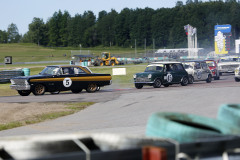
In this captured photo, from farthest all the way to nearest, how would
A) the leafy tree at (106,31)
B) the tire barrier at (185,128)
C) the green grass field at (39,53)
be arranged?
the leafy tree at (106,31) → the green grass field at (39,53) → the tire barrier at (185,128)

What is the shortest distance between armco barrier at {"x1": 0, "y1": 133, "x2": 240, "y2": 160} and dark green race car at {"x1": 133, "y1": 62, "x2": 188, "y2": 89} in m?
21.9

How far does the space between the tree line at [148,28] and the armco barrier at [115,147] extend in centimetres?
15616

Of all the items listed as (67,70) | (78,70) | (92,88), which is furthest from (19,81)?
(92,88)

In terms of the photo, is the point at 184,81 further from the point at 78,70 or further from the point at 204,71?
the point at 78,70

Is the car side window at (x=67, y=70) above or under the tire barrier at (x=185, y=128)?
under

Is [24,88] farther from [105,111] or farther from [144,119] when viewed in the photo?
[144,119]

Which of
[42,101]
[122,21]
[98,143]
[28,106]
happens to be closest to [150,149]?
[98,143]

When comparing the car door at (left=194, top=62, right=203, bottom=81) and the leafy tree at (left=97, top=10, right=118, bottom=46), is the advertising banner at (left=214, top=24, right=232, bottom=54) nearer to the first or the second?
the car door at (left=194, top=62, right=203, bottom=81)

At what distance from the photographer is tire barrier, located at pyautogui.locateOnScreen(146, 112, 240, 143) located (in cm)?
328

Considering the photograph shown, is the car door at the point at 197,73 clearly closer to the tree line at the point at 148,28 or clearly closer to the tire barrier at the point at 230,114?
the tire barrier at the point at 230,114

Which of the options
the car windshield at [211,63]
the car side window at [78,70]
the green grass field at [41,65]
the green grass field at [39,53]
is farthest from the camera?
the green grass field at [39,53]

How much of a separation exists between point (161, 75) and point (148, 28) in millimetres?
161018

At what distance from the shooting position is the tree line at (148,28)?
16412 centimetres

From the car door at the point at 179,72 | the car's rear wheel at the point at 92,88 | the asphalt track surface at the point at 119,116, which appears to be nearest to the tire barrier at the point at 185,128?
the asphalt track surface at the point at 119,116
